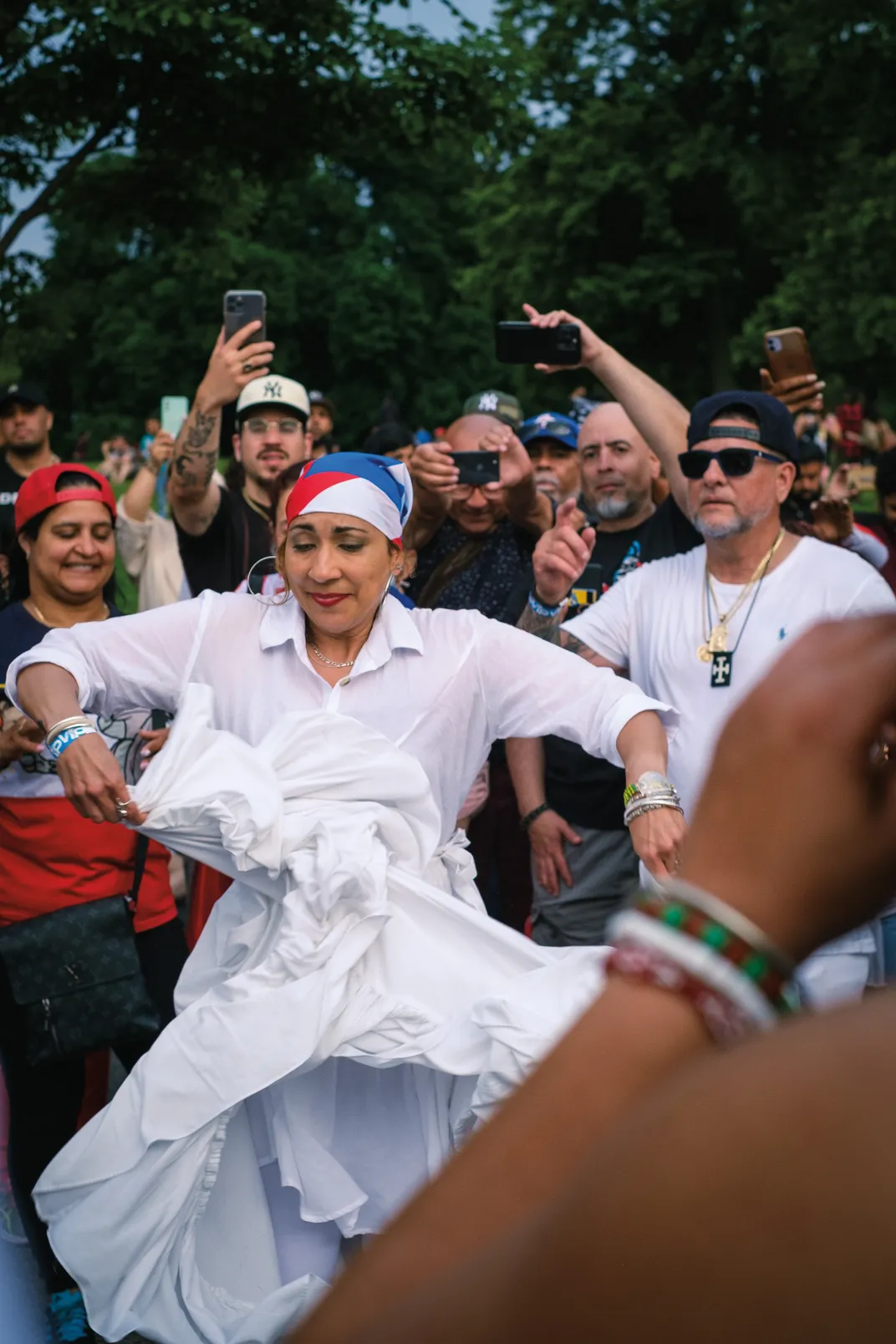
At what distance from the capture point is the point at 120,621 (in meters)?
4.09

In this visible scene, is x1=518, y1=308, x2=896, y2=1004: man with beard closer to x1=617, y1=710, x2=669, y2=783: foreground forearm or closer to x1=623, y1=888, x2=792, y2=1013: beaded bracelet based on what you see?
x1=617, y1=710, x2=669, y2=783: foreground forearm

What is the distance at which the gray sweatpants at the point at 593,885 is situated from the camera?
5637 millimetres

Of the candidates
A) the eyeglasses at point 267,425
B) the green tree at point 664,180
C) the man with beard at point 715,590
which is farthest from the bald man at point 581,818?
the green tree at point 664,180

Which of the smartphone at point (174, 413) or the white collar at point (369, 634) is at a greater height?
the smartphone at point (174, 413)

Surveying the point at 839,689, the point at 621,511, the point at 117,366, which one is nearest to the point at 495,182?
the point at 117,366

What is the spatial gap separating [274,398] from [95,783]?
401 centimetres

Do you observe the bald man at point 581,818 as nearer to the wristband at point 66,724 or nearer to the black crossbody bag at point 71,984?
the black crossbody bag at point 71,984

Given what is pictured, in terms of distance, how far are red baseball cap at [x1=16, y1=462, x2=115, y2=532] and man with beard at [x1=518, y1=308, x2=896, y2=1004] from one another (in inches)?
54.6

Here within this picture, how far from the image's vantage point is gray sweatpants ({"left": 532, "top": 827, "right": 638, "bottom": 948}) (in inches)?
222

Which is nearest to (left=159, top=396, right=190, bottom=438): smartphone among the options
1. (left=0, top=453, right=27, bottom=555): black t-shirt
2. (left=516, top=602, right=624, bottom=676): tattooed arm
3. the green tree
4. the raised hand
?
(left=0, top=453, right=27, bottom=555): black t-shirt

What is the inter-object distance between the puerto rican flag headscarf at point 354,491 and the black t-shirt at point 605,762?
1.57m

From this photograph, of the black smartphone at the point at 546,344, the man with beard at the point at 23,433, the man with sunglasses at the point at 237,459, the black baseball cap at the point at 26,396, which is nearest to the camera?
the man with sunglasses at the point at 237,459

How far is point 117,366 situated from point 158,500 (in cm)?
3616

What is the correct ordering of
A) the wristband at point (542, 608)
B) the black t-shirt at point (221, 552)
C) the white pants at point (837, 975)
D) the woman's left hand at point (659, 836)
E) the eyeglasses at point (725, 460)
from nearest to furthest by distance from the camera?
the woman's left hand at point (659, 836) → the white pants at point (837, 975) → the wristband at point (542, 608) → the eyeglasses at point (725, 460) → the black t-shirt at point (221, 552)
